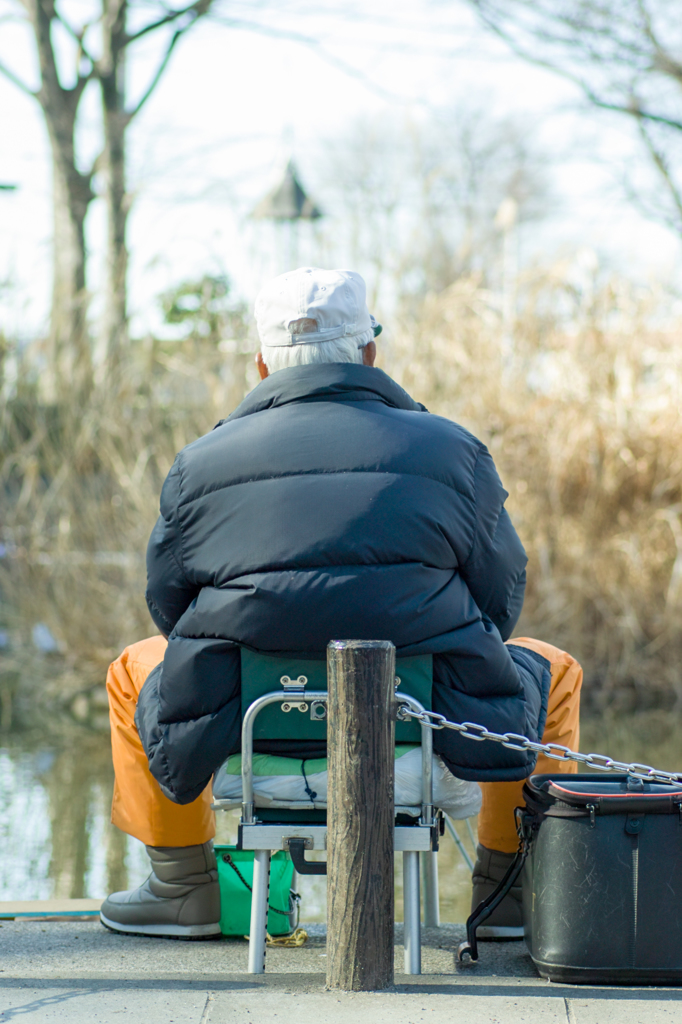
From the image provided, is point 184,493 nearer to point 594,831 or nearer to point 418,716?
point 418,716

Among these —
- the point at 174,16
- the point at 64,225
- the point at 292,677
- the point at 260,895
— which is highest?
the point at 174,16

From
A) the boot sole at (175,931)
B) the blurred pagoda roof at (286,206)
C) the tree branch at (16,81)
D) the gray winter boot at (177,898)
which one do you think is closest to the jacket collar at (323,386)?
the gray winter boot at (177,898)

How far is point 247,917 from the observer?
101 inches

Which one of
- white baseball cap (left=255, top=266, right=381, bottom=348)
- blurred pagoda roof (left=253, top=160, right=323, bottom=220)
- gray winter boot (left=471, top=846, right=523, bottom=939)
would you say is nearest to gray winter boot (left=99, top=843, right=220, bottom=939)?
gray winter boot (left=471, top=846, right=523, bottom=939)

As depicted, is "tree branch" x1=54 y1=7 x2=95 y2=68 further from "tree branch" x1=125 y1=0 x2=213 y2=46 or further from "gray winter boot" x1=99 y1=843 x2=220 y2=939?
"gray winter boot" x1=99 y1=843 x2=220 y2=939

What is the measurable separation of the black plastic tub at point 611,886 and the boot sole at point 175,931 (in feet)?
2.63

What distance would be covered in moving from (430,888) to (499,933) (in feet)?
0.72

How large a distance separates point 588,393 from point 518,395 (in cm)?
42

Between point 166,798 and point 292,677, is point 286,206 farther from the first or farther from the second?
point 292,677

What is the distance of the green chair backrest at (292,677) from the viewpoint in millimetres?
2129

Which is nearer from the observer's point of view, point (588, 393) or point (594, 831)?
point (594, 831)

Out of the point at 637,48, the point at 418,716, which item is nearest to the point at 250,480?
the point at 418,716

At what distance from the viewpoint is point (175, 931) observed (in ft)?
8.36

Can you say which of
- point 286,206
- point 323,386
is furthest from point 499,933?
point 286,206
